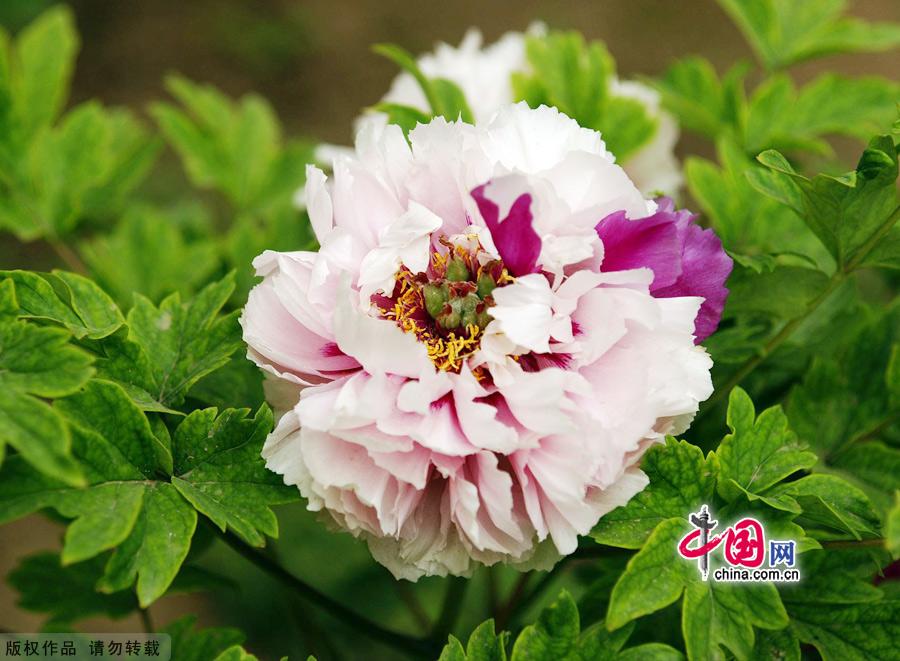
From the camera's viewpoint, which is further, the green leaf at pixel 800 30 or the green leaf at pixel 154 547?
the green leaf at pixel 800 30

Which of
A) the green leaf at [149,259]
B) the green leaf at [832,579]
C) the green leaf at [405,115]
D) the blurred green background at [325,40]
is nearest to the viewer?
the green leaf at [832,579]

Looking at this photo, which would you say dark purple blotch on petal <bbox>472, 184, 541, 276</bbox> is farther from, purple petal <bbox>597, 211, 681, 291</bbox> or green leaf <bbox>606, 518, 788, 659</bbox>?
green leaf <bbox>606, 518, 788, 659</bbox>

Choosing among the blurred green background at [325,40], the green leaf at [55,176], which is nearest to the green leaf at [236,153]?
the green leaf at [55,176]

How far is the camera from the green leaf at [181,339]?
2.05 ft

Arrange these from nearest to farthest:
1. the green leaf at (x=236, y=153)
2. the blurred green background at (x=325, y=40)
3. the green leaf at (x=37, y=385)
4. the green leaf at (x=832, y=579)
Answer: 1. the green leaf at (x=37, y=385)
2. the green leaf at (x=832, y=579)
3. the green leaf at (x=236, y=153)
4. the blurred green background at (x=325, y=40)

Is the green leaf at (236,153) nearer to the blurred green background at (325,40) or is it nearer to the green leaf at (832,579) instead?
the green leaf at (832,579)

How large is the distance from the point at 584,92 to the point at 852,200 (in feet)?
1.01

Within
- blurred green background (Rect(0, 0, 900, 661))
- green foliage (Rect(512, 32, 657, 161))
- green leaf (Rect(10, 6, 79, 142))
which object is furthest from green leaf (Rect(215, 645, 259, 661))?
blurred green background (Rect(0, 0, 900, 661))

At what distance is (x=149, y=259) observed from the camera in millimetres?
936

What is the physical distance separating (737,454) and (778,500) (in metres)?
0.04

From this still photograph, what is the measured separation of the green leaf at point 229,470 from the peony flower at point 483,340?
3 centimetres

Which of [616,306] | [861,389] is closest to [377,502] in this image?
A: [616,306]

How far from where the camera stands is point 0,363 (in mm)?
521

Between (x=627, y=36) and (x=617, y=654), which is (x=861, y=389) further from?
(x=627, y=36)
